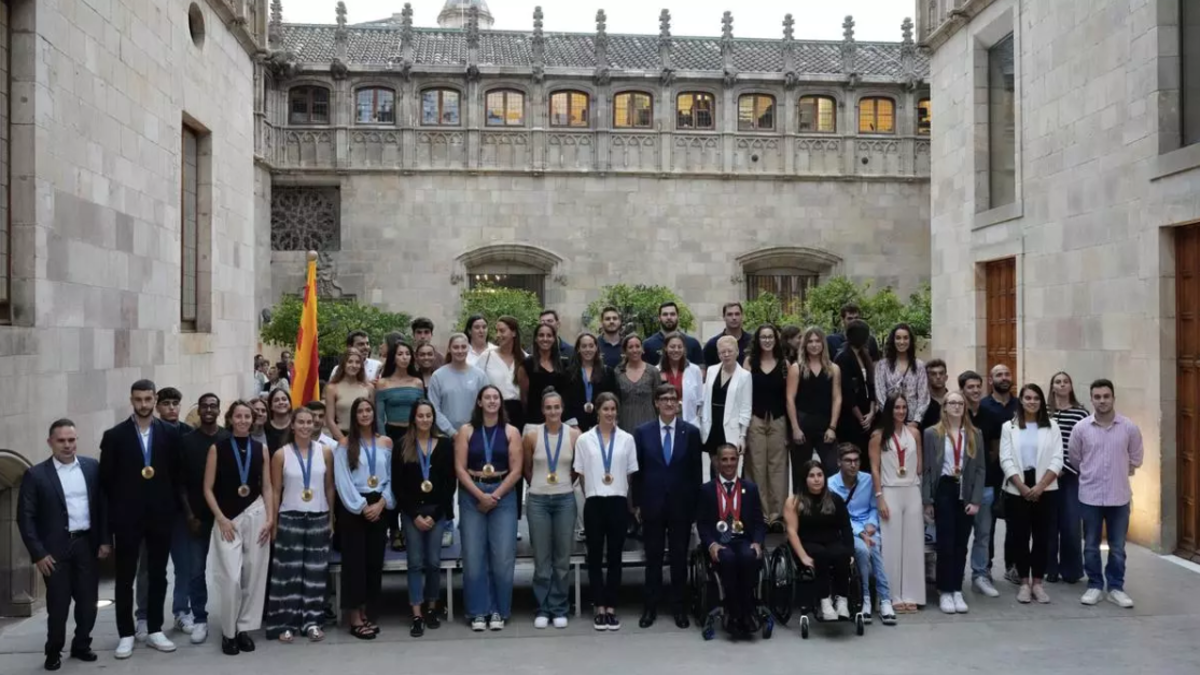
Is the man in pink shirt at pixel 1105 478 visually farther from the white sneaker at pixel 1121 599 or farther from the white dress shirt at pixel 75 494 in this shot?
the white dress shirt at pixel 75 494

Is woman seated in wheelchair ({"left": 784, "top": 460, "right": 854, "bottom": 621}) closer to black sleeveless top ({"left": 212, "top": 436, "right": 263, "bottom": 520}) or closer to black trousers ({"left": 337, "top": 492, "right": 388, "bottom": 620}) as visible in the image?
black trousers ({"left": 337, "top": 492, "right": 388, "bottom": 620})

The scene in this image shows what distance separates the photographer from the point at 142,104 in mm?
11008

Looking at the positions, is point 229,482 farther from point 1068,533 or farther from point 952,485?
point 1068,533

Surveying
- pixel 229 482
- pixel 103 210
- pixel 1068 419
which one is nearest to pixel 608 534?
pixel 229 482

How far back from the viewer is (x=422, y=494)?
27.3 ft

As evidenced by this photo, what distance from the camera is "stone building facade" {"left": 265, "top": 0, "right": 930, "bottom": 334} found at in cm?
2734

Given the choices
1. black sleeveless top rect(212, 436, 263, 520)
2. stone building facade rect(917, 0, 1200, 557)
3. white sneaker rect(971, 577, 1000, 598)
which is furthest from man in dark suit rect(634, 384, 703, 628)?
stone building facade rect(917, 0, 1200, 557)

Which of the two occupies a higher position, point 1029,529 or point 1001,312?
point 1001,312

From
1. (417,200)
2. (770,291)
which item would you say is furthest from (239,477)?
(770,291)

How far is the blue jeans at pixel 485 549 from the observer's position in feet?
27.6

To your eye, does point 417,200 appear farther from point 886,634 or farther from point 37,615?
point 886,634

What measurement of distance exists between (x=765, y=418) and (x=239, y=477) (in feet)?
14.8

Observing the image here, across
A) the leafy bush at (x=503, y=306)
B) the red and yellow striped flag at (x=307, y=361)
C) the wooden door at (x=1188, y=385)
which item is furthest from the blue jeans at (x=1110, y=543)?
the leafy bush at (x=503, y=306)

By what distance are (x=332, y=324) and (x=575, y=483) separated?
648 inches
